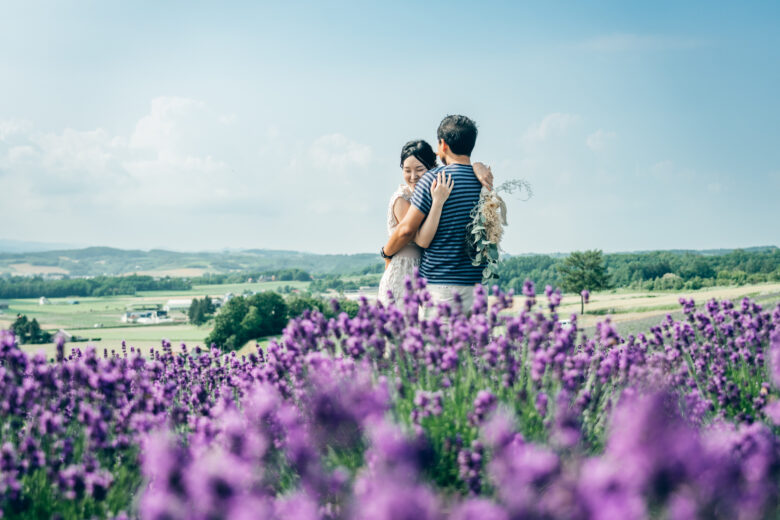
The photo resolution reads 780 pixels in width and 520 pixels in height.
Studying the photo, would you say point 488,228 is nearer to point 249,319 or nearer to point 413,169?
point 413,169

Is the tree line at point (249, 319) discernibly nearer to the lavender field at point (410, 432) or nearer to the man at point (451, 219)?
the man at point (451, 219)

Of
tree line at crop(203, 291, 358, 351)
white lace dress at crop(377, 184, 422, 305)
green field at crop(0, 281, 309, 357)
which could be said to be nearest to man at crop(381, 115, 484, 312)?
white lace dress at crop(377, 184, 422, 305)

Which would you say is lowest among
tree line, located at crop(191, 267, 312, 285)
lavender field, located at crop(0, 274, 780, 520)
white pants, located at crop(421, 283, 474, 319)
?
tree line, located at crop(191, 267, 312, 285)

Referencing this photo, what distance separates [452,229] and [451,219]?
0.10 metres

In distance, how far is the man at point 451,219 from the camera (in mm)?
5348

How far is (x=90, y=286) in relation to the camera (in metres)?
79.0

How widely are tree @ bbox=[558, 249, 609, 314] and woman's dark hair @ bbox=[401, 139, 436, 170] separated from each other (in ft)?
132

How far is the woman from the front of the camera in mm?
5262

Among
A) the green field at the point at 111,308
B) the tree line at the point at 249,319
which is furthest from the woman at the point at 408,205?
the green field at the point at 111,308

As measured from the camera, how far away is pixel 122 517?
2.53 meters

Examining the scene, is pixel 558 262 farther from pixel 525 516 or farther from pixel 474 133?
pixel 525 516

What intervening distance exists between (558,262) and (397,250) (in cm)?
4406

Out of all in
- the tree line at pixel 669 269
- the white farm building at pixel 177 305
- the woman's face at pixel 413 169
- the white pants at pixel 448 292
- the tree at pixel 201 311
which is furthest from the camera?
the white farm building at pixel 177 305

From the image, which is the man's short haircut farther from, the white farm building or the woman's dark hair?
the white farm building
